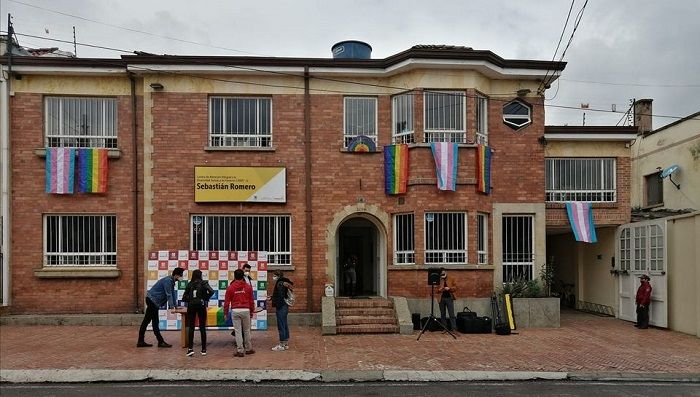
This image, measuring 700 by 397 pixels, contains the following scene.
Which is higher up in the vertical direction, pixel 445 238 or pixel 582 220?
pixel 582 220

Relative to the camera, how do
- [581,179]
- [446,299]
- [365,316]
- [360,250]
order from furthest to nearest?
[360,250] → [581,179] → [365,316] → [446,299]

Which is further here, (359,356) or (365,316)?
(365,316)

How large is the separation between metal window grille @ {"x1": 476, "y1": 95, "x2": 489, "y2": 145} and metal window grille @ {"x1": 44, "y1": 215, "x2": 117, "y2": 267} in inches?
410

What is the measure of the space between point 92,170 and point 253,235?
→ 183 inches

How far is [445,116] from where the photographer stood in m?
15.8

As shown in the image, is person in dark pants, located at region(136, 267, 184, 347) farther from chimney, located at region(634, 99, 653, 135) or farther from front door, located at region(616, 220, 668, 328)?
chimney, located at region(634, 99, 653, 135)

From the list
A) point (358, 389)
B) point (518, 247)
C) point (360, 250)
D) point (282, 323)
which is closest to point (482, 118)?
point (518, 247)

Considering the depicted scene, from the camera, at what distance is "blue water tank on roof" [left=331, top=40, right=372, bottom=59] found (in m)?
17.0

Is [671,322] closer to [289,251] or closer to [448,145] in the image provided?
[448,145]

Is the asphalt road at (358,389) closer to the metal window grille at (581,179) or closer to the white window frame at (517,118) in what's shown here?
the white window frame at (517,118)

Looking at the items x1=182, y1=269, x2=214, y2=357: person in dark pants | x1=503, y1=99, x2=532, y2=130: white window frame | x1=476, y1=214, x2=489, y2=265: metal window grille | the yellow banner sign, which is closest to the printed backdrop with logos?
x1=182, y1=269, x2=214, y2=357: person in dark pants

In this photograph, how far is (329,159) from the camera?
631 inches

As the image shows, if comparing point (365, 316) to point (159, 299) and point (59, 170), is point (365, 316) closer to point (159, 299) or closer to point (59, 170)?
point (159, 299)

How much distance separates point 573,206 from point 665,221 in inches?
104
